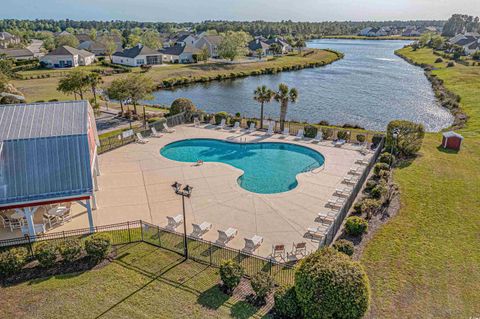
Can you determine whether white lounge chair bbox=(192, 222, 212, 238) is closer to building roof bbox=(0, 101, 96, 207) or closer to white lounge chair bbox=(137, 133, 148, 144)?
building roof bbox=(0, 101, 96, 207)

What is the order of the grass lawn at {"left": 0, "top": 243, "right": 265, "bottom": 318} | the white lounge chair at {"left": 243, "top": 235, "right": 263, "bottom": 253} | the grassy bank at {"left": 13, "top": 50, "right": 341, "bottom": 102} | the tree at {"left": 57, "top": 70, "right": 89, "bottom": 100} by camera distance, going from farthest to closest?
the grassy bank at {"left": 13, "top": 50, "right": 341, "bottom": 102}
the tree at {"left": 57, "top": 70, "right": 89, "bottom": 100}
the white lounge chair at {"left": 243, "top": 235, "right": 263, "bottom": 253}
the grass lawn at {"left": 0, "top": 243, "right": 265, "bottom": 318}

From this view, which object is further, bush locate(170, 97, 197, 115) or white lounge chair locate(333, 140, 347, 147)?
bush locate(170, 97, 197, 115)

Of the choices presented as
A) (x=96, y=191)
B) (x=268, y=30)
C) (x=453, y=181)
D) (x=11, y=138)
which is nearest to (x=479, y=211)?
(x=453, y=181)

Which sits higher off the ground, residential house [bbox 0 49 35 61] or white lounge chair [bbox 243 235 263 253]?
residential house [bbox 0 49 35 61]

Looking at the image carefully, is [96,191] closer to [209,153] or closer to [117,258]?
[117,258]

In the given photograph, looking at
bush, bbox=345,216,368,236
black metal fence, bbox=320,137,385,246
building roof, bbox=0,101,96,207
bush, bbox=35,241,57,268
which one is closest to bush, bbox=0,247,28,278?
bush, bbox=35,241,57,268

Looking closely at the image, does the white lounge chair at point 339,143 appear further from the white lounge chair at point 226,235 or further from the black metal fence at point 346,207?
the white lounge chair at point 226,235
